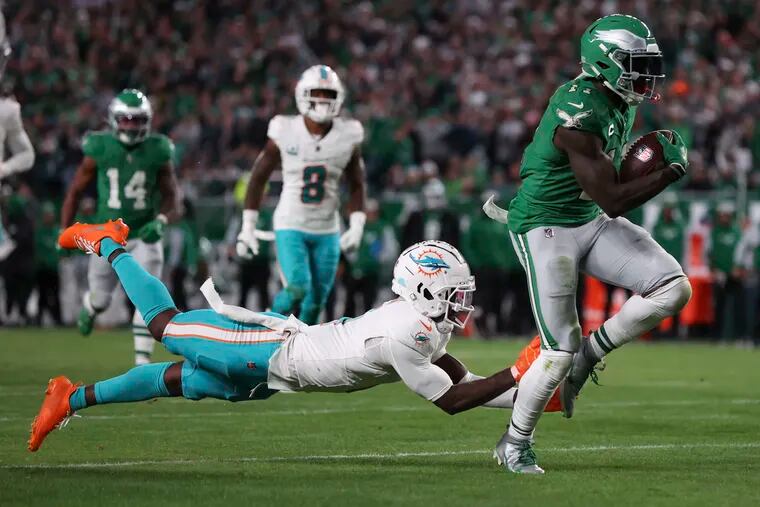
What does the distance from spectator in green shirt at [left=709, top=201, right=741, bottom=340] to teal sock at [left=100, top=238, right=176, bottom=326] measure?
10838 millimetres

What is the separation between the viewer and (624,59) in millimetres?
6090

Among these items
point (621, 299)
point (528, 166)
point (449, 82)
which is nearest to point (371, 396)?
point (528, 166)

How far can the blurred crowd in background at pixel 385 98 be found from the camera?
17125mm

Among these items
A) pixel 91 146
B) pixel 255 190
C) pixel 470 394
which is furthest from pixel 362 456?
pixel 91 146

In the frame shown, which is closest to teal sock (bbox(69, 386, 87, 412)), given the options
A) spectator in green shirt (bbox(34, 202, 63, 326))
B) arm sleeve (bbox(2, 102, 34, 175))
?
arm sleeve (bbox(2, 102, 34, 175))

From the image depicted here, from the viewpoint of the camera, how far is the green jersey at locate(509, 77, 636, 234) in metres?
6.04

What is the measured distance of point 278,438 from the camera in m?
7.16

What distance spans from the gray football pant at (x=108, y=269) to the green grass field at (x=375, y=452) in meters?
0.59

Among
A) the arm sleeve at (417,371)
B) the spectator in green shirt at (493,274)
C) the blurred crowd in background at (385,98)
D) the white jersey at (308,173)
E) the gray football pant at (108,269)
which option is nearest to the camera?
the arm sleeve at (417,371)

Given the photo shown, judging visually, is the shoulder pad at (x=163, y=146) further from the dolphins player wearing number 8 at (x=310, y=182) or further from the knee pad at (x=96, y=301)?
the knee pad at (x=96, y=301)

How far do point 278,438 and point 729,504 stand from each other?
2.67 meters

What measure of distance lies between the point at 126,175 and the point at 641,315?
17.4 feet

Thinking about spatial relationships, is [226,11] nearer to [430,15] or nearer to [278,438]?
[430,15]

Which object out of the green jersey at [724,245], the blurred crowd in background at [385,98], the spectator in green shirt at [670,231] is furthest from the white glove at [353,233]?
the green jersey at [724,245]
